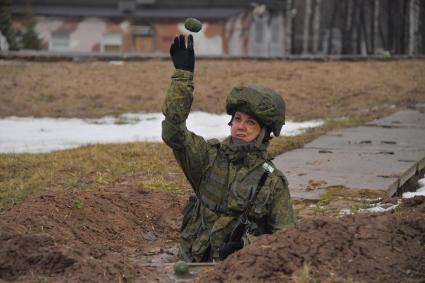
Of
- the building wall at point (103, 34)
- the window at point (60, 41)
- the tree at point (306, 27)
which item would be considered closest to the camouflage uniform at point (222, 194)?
the tree at point (306, 27)

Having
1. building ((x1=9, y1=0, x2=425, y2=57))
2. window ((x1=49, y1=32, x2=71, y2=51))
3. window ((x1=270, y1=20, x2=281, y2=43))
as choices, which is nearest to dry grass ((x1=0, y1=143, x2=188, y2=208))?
building ((x1=9, y1=0, x2=425, y2=57))

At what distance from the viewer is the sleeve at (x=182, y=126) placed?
207 inches

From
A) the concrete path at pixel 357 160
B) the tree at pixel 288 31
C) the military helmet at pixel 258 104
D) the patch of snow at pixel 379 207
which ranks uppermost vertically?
the military helmet at pixel 258 104

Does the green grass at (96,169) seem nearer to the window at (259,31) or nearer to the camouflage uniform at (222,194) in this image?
the camouflage uniform at (222,194)

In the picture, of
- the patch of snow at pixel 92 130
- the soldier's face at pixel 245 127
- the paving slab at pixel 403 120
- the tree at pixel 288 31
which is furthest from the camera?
the tree at pixel 288 31

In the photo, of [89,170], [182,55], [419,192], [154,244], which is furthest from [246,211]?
[89,170]

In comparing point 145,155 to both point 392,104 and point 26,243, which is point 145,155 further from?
point 392,104

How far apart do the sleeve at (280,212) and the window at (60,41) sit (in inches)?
1366

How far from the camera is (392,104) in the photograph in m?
16.4

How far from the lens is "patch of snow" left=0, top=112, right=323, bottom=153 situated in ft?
40.5

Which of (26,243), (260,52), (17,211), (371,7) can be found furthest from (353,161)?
(260,52)

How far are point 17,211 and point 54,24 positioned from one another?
113ft

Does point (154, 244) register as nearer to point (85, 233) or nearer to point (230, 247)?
point (85, 233)

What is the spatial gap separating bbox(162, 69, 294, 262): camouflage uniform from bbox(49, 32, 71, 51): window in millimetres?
34568
